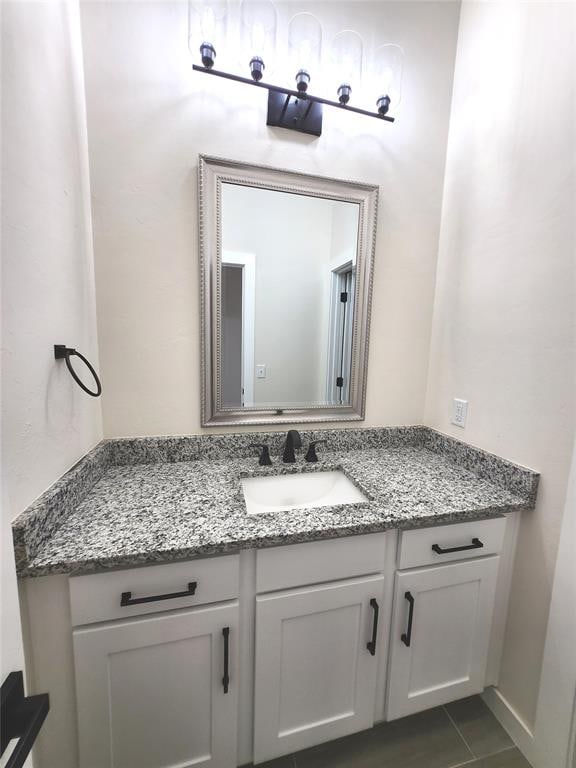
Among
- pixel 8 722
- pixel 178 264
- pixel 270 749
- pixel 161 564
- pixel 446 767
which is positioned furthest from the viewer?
pixel 178 264

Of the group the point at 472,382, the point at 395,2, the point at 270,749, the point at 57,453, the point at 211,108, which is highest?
the point at 395,2

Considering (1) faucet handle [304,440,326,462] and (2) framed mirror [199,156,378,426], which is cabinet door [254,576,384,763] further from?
(2) framed mirror [199,156,378,426]

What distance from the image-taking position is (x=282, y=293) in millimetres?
1226

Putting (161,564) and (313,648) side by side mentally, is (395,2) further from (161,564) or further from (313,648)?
(313,648)

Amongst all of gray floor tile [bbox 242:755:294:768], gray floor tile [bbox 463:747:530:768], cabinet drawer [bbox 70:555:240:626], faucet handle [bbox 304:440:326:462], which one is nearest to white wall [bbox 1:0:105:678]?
cabinet drawer [bbox 70:555:240:626]

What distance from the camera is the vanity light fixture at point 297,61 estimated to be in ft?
3.20

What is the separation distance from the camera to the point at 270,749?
0.87m

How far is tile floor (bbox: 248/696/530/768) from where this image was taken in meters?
0.99

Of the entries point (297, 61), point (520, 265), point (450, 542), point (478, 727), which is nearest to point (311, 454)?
point (450, 542)

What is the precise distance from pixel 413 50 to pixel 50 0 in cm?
121

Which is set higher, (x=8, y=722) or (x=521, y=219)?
(x=521, y=219)

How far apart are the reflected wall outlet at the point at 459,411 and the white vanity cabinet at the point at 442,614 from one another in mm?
382

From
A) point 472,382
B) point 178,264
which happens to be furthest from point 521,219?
point 178,264

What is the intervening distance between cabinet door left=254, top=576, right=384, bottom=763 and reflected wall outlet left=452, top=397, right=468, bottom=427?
2.22 feet
